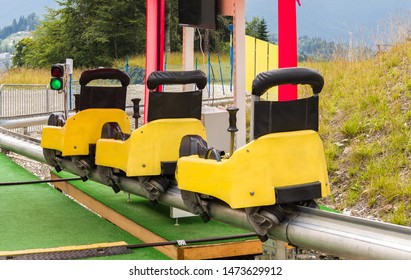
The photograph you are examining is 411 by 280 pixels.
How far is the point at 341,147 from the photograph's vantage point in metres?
9.98

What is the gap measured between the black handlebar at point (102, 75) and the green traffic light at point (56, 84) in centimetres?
94

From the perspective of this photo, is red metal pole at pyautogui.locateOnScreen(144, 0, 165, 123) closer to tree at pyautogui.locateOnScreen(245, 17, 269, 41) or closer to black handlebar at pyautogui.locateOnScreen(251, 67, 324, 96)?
black handlebar at pyautogui.locateOnScreen(251, 67, 324, 96)

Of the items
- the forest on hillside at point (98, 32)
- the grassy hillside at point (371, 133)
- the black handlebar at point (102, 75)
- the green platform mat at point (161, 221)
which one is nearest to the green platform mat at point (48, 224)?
the green platform mat at point (161, 221)

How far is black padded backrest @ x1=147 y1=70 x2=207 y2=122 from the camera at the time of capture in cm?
595

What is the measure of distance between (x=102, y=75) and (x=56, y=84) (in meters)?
1.14

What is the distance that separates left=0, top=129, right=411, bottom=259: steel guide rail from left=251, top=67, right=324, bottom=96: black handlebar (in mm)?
792

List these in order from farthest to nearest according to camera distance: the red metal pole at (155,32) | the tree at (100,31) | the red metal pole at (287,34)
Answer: the tree at (100,31) → the red metal pole at (155,32) → the red metal pole at (287,34)

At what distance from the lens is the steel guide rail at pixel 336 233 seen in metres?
4.16

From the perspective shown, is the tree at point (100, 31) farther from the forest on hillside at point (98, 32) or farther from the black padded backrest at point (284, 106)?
the black padded backrest at point (284, 106)

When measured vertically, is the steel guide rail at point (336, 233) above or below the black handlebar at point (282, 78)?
below

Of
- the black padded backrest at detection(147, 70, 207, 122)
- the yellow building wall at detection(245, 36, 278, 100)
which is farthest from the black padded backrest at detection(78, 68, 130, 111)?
the yellow building wall at detection(245, 36, 278, 100)

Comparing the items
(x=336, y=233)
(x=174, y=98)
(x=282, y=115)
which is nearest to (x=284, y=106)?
(x=282, y=115)

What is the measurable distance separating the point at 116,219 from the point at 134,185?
1.94 feet

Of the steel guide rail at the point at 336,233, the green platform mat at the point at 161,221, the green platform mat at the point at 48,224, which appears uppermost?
the steel guide rail at the point at 336,233
